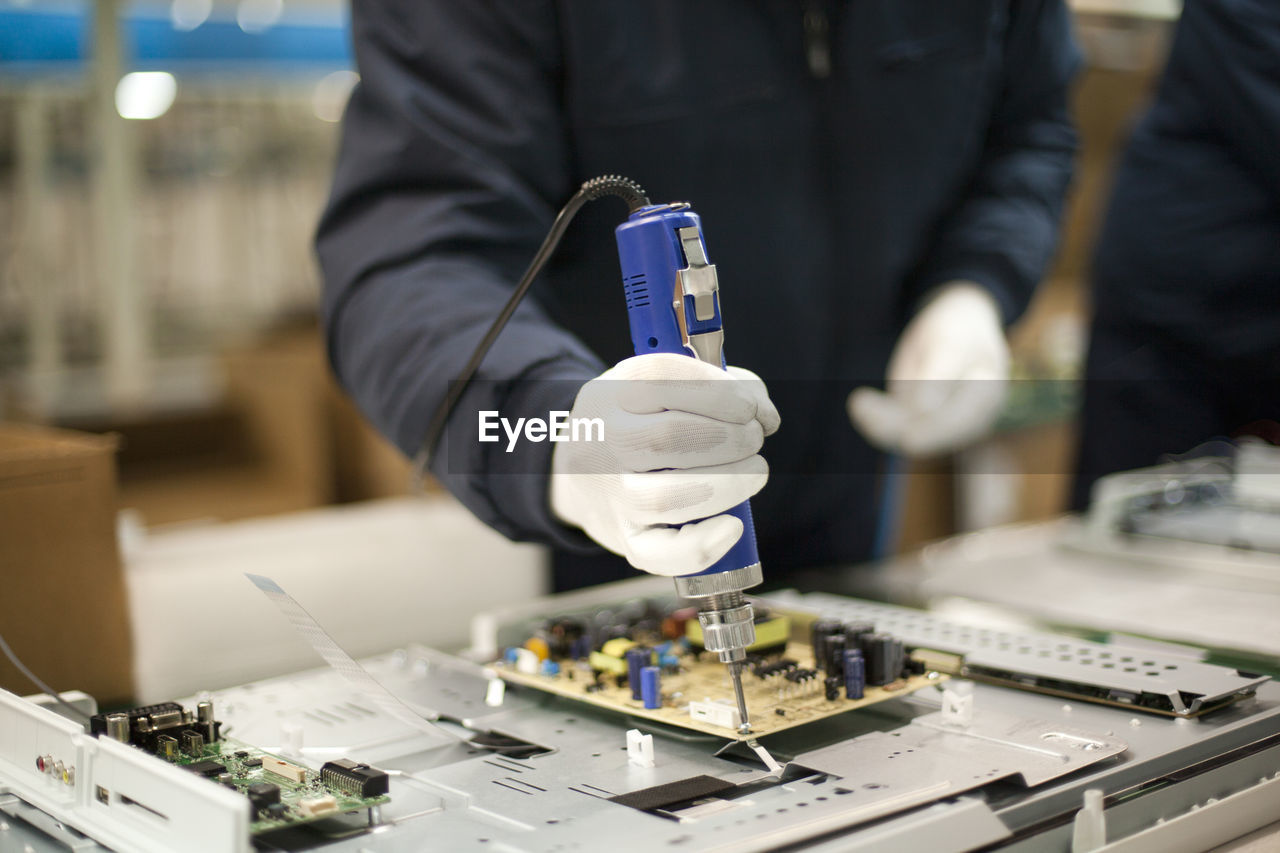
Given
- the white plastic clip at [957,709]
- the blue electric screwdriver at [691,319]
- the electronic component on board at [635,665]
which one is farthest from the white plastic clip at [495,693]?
the white plastic clip at [957,709]

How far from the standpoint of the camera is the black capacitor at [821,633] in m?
0.96

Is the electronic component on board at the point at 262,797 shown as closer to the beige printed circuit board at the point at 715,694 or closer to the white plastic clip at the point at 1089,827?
the beige printed circuit board at the point at 715,694

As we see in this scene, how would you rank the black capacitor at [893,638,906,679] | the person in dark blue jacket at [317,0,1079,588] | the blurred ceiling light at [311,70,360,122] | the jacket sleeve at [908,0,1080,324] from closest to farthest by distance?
the black capacitor at [893,638,906,679]
the person in dark blue jacket at [317,0,1079,588]
the jacket sleeve at [908,0,1080,324]
the blurred ceiling light at [311,70,360,122]

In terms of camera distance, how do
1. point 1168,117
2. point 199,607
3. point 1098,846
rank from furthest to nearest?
point 1168,117 < point 199,607 < point 1098,846

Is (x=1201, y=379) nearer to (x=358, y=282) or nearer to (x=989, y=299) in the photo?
(x=989, y=299)

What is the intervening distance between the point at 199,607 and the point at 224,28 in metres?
2.34

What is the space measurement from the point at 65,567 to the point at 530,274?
540 mm

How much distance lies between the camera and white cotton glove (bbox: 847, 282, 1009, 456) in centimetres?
144

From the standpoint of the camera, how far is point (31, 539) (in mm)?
1103

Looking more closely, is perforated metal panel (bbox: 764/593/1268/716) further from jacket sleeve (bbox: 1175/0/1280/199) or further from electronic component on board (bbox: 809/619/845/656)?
jacket sleeve (bbox: 1175/0/1280/199)

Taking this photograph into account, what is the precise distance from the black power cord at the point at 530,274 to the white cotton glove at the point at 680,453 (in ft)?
0.48

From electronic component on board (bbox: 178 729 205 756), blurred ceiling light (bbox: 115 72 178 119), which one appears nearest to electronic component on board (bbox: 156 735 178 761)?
electronic component on board (bbox: 178 729 205 756)

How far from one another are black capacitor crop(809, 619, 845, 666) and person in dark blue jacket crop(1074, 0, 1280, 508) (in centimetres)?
126

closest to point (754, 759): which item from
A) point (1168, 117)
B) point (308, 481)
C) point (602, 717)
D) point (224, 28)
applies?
point (602, 717)
